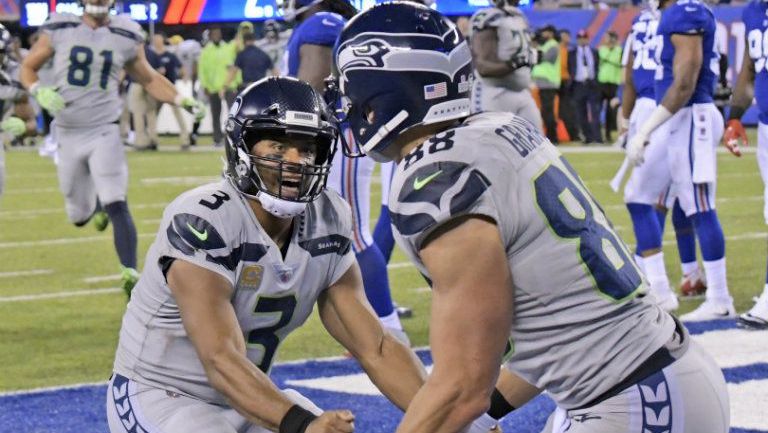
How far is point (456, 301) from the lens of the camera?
2.50 metres

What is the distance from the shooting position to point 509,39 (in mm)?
7699

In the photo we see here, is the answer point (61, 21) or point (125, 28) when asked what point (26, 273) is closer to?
point (61, 21)

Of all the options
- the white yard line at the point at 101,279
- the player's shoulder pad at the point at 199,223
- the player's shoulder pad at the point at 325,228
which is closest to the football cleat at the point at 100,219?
the white yard line at the point at 101,279

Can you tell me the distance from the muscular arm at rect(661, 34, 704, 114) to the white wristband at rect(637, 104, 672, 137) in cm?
3

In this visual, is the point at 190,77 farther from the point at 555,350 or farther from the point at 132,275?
the point at 555,350

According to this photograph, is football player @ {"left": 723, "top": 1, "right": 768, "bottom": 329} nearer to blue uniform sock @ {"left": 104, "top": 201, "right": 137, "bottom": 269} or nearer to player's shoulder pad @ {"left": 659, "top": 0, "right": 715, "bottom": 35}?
player's shoulder pad @ {"left": 659, "top": 0, "right": 715, "bottom": 35}

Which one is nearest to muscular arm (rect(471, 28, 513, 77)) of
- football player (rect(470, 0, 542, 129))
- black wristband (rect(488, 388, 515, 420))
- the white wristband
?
football player (rect(470, 0, 542, 129))

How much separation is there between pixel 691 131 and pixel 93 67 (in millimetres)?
3413

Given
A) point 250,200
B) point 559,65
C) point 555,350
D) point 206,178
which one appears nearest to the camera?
point 555,350

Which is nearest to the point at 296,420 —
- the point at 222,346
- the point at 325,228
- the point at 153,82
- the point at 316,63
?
the point at 222,346

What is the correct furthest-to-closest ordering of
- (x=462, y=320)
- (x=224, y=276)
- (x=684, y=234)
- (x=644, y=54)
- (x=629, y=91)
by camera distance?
(x=629, y=91), (x=644, y=54), (x=684, y=234), (x=224, y=276), (x=462, y=320)

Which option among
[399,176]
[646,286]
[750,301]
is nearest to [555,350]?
[646,286]

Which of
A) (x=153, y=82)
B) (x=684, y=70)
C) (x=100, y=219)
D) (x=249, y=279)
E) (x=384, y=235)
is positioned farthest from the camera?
(x=100, y=219)

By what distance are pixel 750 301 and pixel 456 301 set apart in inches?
205
